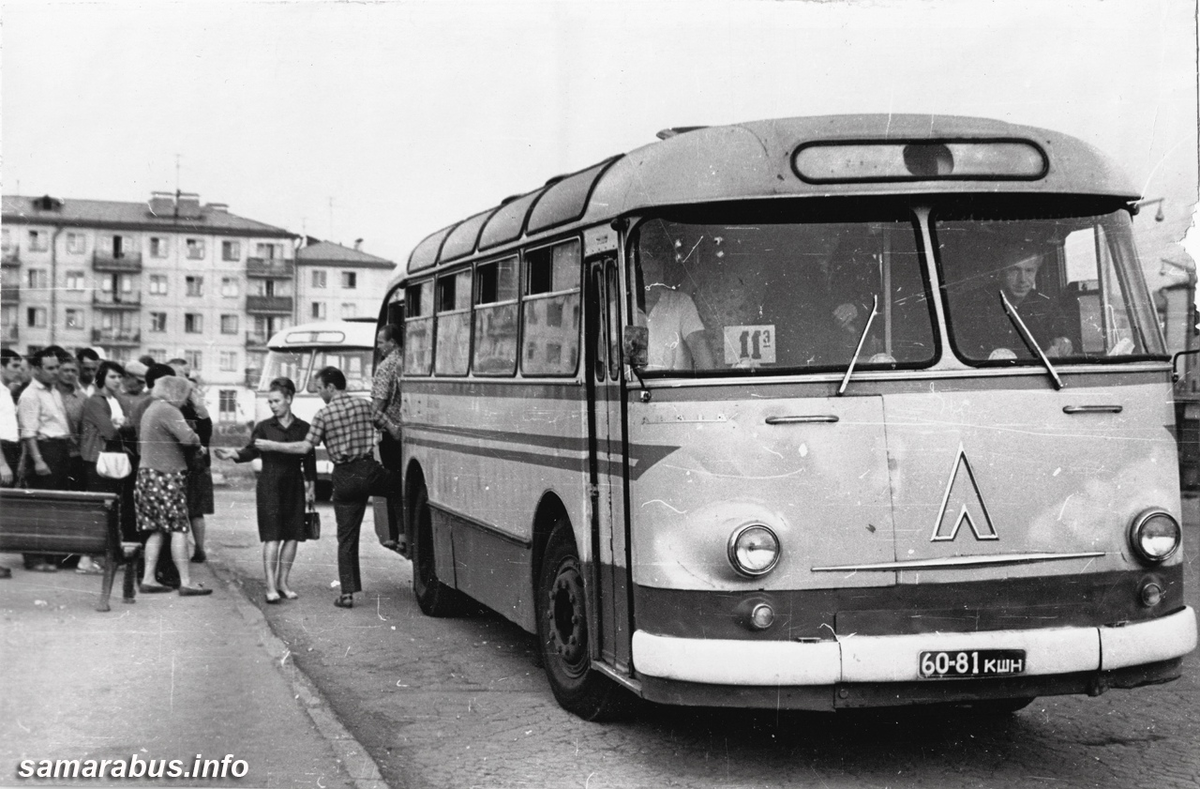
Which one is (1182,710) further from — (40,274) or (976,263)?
(40,274)

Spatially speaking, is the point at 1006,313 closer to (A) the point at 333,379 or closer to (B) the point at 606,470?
(B) the point at 606,470

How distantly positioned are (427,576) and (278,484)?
59.7 inches

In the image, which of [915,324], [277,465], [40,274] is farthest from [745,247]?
[40,274]

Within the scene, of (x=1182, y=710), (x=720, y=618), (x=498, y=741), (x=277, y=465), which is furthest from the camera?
(x=277, y=465)

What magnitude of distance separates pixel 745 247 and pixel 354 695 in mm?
3842

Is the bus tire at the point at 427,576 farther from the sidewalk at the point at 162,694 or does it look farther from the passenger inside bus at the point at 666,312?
the passenger inside bus at the point at 666,312

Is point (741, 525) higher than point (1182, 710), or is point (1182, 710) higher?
point (741, 525)

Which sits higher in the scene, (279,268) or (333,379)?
(279,268)

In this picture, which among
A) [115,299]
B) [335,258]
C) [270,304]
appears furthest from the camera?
[270,304]

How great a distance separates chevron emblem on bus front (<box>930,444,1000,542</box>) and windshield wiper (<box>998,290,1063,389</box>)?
1.82ft

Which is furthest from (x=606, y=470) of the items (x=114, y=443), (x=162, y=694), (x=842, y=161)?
(x=114, y=443)

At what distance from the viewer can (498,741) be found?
25.5 ft

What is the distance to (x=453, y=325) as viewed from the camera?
11.5 meters

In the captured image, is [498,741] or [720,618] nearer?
[720,618]
